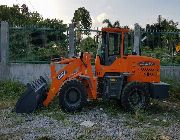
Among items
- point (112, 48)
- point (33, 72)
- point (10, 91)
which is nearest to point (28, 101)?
point (112, 48)

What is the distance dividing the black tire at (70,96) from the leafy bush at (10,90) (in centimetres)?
317

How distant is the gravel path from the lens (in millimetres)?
9305

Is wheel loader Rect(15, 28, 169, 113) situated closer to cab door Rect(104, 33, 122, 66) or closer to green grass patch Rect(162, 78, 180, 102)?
cab door Rect(104, 33, 122, 66)

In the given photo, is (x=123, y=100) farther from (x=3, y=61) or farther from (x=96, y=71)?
(x=3, y=61)

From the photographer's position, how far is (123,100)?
1209cm

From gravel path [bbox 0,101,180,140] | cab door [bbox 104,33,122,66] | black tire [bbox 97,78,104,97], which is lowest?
gravel path [bbox 0,101,180,140]

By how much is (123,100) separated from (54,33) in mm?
5538

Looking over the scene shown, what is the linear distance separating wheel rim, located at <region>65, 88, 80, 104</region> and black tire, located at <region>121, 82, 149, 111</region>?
4.16ft

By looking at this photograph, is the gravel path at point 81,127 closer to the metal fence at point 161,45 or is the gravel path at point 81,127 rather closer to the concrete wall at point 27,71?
the concrete wall at point 27,71

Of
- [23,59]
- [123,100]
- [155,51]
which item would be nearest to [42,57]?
[23,59]

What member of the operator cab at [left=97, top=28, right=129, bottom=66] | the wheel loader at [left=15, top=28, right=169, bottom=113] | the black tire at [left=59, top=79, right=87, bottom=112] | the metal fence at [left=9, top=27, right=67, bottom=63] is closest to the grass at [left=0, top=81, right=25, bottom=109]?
the metal fence at [left=9, top=27, right=67, bottom=63]

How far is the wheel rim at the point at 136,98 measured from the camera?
480 inches

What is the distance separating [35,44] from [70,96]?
5.65m

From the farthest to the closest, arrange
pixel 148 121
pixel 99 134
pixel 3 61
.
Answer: pixel 3 61 → pixel 148 121 → pixel 99 134
